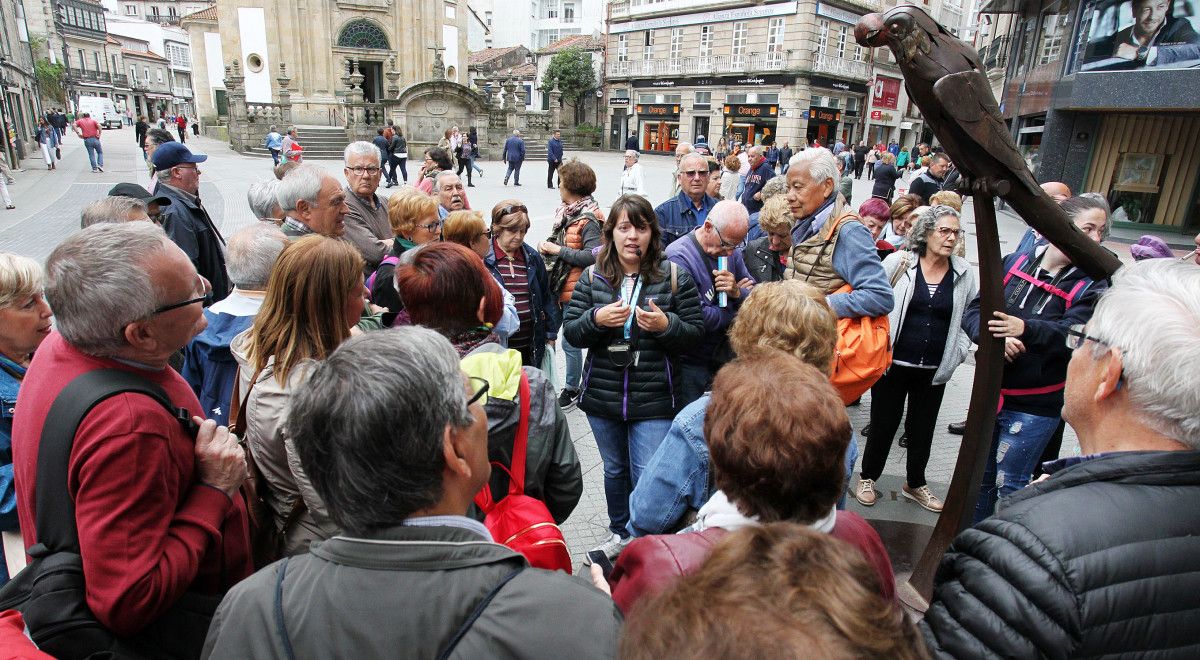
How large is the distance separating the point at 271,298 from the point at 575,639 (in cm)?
163

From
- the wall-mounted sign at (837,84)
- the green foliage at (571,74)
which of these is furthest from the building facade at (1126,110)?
the green foliage at (571,74)

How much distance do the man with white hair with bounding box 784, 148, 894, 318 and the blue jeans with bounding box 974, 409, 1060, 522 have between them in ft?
2.87

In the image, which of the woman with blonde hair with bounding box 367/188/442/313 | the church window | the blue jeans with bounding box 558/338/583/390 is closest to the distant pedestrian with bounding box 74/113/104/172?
the church window

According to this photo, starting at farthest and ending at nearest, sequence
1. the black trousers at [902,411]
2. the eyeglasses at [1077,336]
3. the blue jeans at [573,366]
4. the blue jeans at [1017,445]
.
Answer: the blue jeans at [573,366] → the black trousers at [902,411] → the blue jeans at [1017,445] → the eyeglasses at [1077,336]

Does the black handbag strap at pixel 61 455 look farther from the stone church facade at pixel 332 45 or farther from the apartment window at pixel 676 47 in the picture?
the apartment window at pixel 676 47

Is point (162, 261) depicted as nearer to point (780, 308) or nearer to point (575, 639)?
point (575, 639)

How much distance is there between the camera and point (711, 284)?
3.84 m

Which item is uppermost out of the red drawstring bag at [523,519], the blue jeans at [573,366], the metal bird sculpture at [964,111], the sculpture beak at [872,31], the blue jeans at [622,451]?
the sculpture beak at [872,31]

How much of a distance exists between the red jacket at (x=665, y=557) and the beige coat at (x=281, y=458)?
0.98 m

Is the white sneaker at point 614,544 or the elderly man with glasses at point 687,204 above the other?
the elderly man with glasses at point 687,204

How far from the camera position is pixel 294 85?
112 feet

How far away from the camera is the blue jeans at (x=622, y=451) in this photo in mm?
3289

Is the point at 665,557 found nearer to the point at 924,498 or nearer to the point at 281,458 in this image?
the point at 281,458

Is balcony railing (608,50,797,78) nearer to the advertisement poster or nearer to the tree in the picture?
the tree
